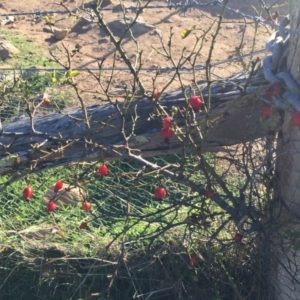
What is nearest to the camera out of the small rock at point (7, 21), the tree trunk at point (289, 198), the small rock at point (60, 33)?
the tree trunk at point (289, 198)

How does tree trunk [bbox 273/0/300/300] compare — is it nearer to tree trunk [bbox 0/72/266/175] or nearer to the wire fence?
the wire fence

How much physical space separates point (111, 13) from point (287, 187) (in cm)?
566

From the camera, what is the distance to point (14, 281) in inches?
130

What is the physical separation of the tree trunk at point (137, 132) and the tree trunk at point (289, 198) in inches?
6.6

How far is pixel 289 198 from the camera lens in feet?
8.26

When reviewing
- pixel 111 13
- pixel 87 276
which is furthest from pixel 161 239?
pixel 111 13

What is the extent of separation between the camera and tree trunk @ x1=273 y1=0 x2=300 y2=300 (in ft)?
7.49

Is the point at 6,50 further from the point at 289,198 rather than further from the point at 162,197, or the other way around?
the point at 289,198

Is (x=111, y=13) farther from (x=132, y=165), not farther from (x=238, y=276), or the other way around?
(x=238, y=276)

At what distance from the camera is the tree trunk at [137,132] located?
2.60 meters

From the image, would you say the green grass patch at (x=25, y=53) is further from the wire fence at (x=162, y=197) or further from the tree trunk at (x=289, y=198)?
the tree trunk at (x=289, y=198)

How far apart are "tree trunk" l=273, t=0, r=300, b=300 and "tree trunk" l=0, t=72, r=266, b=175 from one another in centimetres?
17

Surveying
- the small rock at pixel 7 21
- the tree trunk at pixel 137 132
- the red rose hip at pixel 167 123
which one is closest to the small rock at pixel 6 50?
the small rock at pixel 7 21

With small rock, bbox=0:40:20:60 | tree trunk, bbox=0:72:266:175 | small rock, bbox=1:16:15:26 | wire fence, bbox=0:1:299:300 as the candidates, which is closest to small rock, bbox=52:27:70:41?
small rock, bbox=0:40:20:60
